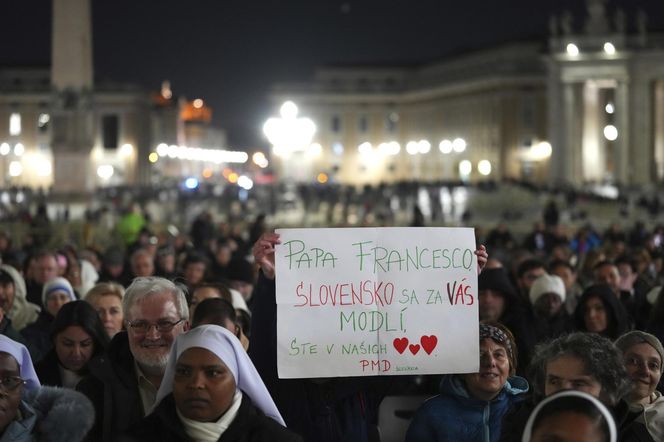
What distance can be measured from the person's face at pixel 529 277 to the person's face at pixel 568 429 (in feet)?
23.7

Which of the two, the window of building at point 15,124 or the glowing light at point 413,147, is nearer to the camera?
the glowing light at point 413,147

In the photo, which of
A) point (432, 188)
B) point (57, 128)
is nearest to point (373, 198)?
point (432, 188)

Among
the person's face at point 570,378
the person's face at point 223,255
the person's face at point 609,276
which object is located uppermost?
the person's face at point 223,255

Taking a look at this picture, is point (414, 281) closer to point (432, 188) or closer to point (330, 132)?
point (432, 188)

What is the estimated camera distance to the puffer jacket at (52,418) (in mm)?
5152

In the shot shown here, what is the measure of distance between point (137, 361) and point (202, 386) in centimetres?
116

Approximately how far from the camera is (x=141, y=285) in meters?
6.34

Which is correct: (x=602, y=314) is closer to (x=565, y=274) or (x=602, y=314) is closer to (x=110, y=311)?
(x=110, y=311)

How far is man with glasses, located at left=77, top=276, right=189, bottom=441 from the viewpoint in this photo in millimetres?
5961

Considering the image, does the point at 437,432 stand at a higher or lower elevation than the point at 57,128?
lower

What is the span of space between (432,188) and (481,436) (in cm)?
5379

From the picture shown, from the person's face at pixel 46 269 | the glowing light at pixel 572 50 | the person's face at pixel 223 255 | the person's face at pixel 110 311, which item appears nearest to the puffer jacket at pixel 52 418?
the person's face at pixel 110 311

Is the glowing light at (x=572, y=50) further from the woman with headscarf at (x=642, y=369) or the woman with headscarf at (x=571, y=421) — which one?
the woman with headscarf at (x=571, y=421)

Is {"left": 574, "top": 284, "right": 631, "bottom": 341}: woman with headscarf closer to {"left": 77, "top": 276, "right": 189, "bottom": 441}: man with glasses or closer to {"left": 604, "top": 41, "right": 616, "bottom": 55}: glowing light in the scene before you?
{"left": 77, "top": 276, "right": 189, "bottom": 441}: man with glasses
